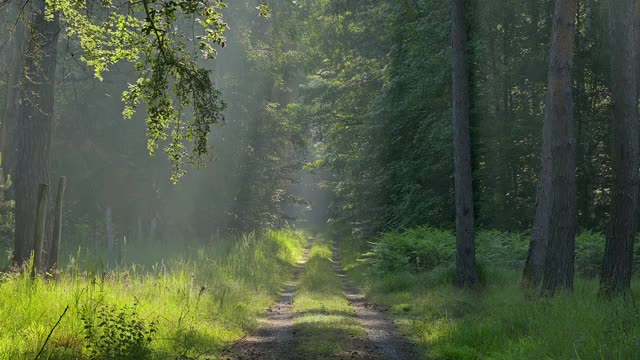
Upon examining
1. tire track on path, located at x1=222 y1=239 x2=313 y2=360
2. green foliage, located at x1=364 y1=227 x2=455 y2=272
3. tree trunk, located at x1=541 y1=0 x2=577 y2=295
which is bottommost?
tire track on path, located at x1=222 y1=239 x2=313 y2=360

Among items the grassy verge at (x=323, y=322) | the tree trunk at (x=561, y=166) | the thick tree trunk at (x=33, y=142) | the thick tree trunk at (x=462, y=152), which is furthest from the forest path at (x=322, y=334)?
the thick tree trunk at (x=33, y=142)

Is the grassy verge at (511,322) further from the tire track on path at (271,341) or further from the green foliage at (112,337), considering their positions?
the green foliage at (112,337)

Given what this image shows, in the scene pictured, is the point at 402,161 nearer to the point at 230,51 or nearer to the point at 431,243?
the point at 431,243

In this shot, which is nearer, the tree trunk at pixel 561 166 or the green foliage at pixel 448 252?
the tree trunk at pixel 561 166

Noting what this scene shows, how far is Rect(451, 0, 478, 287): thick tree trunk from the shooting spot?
16.3m

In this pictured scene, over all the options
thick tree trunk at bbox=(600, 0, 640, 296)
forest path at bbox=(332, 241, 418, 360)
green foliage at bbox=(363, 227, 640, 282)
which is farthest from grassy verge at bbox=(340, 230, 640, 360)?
green foliage at bbox=(363, 227, 640, 282)

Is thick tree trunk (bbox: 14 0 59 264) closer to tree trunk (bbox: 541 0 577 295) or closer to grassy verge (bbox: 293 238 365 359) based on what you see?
grassy verge (bbox: 293 238 365 359)

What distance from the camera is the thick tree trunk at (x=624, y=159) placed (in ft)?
37.7

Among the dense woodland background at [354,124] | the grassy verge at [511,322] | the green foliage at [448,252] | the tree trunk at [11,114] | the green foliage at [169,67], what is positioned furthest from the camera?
the dense woodland background at [354,124]

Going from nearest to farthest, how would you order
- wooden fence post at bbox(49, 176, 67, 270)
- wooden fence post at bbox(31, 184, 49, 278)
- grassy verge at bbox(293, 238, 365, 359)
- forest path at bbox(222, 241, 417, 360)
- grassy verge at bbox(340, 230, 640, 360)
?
grassy verge at bbox(340, 230, 640, 360), forest path at bbox(222, 241, 417, 360), grassy verge at bbox(293, 238, 365, 359), wooden fence post at bbox(31, 184, 49, 278), wooden fence post at bbox(49, 176, 67, 270)

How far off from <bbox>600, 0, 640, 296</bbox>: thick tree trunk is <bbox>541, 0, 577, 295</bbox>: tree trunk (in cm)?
69

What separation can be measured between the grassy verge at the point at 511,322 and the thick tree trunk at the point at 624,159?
832 mm

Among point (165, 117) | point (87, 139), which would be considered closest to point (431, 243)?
point (165, 117)

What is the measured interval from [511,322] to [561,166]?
358cm
